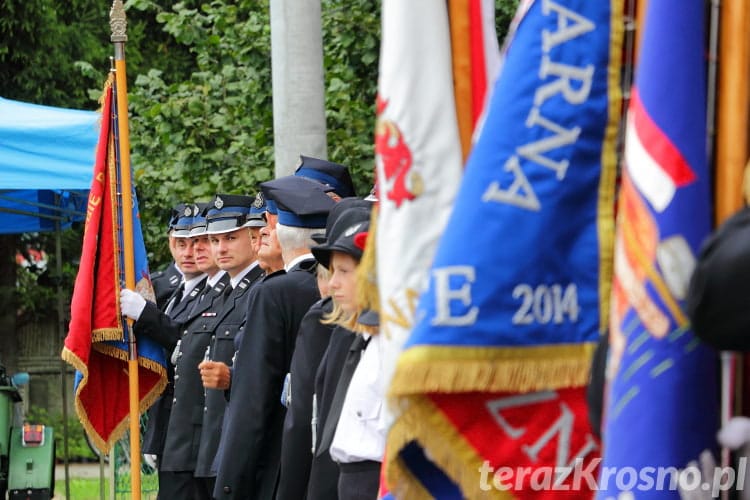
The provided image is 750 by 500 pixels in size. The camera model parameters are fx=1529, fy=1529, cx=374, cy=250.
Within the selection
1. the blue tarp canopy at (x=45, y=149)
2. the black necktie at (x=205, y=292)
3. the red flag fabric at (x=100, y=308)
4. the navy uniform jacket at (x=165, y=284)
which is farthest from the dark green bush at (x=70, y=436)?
the black necktie at (x=205, y=292)

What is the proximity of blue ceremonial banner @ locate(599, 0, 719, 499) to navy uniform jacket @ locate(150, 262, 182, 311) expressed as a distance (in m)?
7.58

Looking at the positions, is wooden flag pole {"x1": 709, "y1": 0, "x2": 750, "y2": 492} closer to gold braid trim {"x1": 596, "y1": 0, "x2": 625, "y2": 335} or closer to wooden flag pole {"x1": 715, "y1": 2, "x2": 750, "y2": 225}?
wooden flag pole {"x1": 715, "y1": 2, "x2": 750, "y2": 225}

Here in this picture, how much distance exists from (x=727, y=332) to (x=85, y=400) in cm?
674

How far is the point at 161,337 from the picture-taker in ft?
27.6

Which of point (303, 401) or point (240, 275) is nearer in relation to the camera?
point (303, 401)

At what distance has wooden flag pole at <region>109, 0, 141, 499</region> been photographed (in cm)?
786

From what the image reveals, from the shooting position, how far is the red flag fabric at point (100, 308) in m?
8.20

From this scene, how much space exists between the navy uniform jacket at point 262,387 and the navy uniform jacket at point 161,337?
6.22 feet

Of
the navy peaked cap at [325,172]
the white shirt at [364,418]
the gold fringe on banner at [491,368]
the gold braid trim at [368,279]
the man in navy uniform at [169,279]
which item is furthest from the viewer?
the man in navy uniform at [169,279]

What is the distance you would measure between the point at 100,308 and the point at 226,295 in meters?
0.72

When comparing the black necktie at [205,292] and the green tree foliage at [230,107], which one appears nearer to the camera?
the black necktie at [205,292]

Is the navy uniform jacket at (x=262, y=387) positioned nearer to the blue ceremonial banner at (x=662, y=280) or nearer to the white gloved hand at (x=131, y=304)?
the white gloved hand at (x=131, y=304)

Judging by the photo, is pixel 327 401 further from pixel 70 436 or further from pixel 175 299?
pixel 70 436

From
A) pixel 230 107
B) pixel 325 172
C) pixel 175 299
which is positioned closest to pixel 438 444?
pixel 325 172
